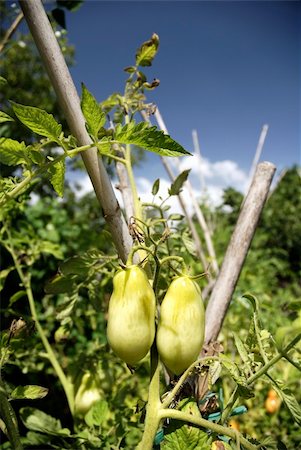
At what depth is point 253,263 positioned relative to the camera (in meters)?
4.27

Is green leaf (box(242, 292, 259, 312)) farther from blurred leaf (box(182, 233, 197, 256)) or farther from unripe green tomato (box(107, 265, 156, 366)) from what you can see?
blurred leaf (box(182, 233, 197, 256))

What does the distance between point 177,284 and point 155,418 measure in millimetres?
135

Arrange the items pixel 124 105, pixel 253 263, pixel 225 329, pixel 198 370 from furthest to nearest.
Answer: pixel 253 263, pixel 225 329, pixel 124 105, pixel 198 370

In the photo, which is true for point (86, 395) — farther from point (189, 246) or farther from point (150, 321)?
point (150, 321)

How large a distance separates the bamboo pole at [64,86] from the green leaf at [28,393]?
22cm

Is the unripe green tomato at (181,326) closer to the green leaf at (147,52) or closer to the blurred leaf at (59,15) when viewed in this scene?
the green leaf at (147,52)

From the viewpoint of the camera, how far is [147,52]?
2.07ft

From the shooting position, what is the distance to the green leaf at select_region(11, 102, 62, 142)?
0.38 m

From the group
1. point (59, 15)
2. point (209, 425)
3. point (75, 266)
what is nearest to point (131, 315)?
point (209, 425)

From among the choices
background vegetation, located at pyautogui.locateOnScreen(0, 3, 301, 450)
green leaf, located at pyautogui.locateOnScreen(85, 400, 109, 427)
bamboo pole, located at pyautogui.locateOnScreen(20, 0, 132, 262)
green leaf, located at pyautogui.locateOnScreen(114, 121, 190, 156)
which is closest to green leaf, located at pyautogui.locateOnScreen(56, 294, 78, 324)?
background vegetation, located at pyautogui.locateOnScreen(0, 3, 301, 450)

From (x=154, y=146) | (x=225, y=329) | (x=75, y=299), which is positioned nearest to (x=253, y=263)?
(x=225, y=329)

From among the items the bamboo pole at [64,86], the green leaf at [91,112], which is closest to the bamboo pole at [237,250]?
the bamboo pole at [64,86]

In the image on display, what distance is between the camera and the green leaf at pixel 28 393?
46 cm

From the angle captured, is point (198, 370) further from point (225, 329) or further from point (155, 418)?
point (225, 329)
